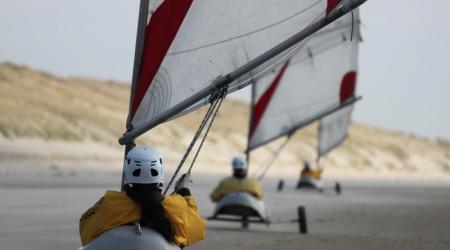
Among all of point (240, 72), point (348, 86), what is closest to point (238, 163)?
point (240, 72)

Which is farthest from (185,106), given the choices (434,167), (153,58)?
(434,167)

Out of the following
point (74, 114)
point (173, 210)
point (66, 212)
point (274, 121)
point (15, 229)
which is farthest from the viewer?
point (74, 114)

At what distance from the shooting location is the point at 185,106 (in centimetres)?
1030

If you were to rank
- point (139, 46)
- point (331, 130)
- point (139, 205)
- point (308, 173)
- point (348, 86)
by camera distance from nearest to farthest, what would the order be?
1. point (139, 205)
2. point (139, 46)
3. point (348, 86)
4. point (308, 173)
5. point (331, 130)

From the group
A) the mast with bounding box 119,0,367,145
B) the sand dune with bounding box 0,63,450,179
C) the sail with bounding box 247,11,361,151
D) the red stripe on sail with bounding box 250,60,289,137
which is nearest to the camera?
the mast with bounding box 119,0,367,145

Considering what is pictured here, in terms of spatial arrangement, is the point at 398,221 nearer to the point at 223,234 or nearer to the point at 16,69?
the point at 223,234

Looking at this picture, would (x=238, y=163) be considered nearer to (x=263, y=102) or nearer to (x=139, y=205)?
(x=263, y=102)

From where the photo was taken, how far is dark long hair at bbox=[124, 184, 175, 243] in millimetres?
7973

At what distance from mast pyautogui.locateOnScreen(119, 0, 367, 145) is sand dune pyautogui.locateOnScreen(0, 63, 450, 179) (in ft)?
149

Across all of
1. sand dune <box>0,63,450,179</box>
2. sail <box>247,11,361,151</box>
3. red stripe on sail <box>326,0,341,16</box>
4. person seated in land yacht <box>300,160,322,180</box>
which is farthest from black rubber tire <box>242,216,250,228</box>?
sand dune <box>0,63,450,179</box>

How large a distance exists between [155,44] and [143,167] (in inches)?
106

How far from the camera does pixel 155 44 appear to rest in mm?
10445

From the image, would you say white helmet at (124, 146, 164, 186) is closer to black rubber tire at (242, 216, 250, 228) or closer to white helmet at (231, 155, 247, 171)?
black rubber tire at (242, 216, 250, 228)

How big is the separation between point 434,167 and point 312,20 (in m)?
124
